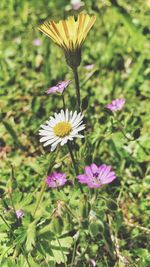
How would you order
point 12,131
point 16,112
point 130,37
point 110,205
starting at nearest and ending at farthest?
1. point 110,205
2. point 12,131
3. point 16,112
4. point 130,37

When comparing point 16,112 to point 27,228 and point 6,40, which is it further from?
point 27,228

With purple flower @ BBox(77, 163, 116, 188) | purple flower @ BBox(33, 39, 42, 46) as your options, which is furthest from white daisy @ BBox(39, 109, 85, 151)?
purple flower @ BBox(33, 39, 42, 46)

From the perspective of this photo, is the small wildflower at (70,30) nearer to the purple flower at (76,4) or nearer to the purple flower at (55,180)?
the purple flower at (55,180)

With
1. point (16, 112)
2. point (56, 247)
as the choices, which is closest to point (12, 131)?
point (16, 112)

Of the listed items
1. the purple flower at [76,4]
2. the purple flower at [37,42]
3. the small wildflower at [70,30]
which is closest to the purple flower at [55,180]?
the small wildflower at [70,30]

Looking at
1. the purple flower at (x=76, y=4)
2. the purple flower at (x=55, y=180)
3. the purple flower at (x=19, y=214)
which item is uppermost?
the purple flower at (x=76, y=4)
